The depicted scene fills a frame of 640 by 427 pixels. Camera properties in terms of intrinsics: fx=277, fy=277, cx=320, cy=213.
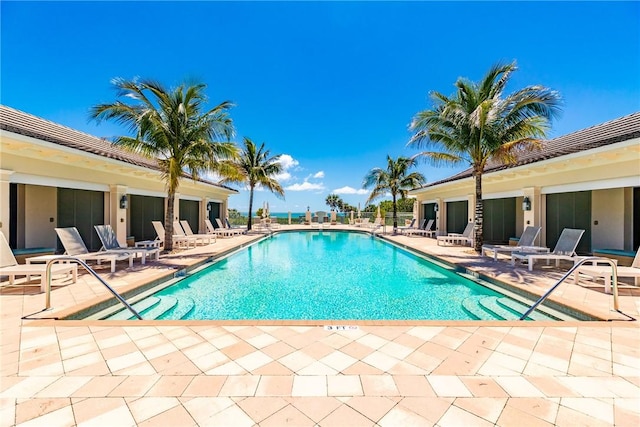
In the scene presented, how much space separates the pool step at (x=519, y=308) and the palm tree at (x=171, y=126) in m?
9.51

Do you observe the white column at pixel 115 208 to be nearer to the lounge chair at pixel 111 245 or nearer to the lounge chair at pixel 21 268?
the lounge chair at pixel 111 245

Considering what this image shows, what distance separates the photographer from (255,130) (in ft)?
73.5

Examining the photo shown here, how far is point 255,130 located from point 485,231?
1773 cm

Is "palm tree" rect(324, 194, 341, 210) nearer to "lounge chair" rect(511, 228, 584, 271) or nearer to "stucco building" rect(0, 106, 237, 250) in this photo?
"stucco building" rect(0, 106, 237, 250)

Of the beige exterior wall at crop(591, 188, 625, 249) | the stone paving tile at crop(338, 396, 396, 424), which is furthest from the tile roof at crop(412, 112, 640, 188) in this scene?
the stone paving tile at crop(338, 396, 396, 424)

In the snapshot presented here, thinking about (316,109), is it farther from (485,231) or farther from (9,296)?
(9,296)

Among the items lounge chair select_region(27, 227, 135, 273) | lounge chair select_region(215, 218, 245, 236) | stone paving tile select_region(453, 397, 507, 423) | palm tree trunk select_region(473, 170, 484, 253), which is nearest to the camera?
stone paving tile select_region(453, 397, 507, 423)

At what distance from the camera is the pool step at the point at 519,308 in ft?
16.1

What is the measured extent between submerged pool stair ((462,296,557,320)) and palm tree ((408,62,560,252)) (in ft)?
18.2

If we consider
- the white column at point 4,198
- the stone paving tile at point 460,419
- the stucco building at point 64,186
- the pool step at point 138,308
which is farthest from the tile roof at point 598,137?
A: the white column at point 4,198

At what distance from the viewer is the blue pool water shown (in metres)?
5.43

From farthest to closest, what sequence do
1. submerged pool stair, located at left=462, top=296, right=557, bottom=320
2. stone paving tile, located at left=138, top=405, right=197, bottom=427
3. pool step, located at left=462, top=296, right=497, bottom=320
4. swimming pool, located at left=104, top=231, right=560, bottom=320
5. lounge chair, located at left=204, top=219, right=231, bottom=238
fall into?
lounge chair, located at left=204, top=219, right=231, bottom=238 < swimming pool, located at left=104, top=231, right=560, bottom=320 < pool step, located at left=462, top=296, right=497, bottom=320 < submerged pool stair, located at left=462, top=296, right=557, bottom=320 < stone paving tile, located at left=138, top=405, right=197, bottom=427

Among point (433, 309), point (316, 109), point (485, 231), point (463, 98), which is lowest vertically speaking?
point (433, 309)

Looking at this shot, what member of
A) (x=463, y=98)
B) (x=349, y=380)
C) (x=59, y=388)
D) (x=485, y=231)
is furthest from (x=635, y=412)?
(x=485, y=231)
